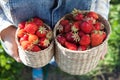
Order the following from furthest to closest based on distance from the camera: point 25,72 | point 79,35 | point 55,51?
point 25,72 < point 55,51 < point 79,35

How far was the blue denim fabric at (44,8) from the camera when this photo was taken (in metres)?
1.33

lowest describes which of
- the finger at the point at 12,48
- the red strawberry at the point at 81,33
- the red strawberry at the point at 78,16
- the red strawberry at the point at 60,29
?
the finger at the point at 12,48

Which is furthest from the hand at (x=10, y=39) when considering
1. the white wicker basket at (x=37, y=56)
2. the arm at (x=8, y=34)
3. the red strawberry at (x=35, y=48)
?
the red strawberry at (x=35, y=48)

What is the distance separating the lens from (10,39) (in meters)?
1.51

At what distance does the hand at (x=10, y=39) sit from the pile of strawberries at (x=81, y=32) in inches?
10.0

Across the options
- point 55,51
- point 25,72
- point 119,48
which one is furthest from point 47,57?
point 119,48

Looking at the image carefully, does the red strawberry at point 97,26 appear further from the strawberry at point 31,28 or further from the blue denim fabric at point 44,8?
the strawberry at point 31,28

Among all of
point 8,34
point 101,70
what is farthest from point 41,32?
point 101,70

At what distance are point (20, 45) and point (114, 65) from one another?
1.16m

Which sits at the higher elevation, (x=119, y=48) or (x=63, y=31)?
(x=63, y=31)

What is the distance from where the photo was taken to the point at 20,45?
1.33 meters

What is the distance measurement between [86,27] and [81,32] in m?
0.05

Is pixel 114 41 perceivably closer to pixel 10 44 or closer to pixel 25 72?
pixel 25 72

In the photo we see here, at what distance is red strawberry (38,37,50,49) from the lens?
1.28m
